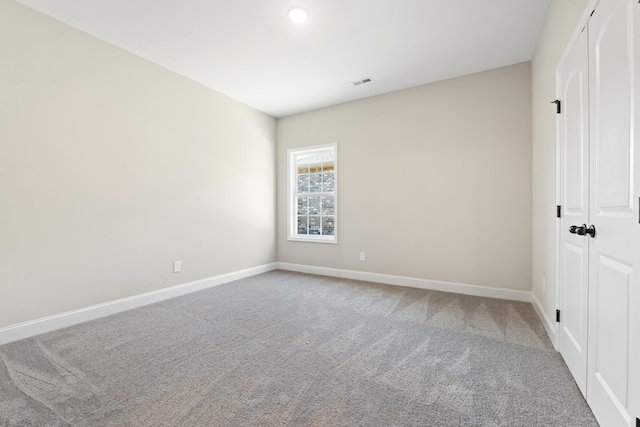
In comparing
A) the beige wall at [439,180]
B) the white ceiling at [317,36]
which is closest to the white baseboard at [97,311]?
the beige wall at [439,180]

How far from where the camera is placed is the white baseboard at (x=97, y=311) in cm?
226

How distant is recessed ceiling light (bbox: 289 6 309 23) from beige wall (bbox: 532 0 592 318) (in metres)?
1.93

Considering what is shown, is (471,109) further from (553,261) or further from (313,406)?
(313,406)

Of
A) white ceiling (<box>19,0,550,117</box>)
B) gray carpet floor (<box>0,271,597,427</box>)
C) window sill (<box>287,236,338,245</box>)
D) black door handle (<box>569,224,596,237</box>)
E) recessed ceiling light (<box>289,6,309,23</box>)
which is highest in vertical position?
white ceiling (<box>19,0,550,117</box>)

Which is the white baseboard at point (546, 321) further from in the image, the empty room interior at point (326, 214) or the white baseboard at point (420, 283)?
the white baseboard at point (420, 283)

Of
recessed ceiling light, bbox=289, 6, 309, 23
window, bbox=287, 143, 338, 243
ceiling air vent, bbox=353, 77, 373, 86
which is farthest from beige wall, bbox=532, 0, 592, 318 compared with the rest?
window, bbox=287, 143, 338, 243

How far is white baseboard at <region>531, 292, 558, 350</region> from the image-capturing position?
6.90 ft

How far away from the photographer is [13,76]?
2.26 m

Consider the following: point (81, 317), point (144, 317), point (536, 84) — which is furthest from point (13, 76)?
point (536, 84)

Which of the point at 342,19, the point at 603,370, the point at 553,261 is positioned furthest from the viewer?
the point at 342,19

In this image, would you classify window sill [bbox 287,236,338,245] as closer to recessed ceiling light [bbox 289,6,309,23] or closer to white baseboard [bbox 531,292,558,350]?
white baseboard [bbox 531,292,558,350]

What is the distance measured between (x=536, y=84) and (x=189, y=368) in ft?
13.6

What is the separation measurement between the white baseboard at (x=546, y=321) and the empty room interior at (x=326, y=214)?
0.17 feet

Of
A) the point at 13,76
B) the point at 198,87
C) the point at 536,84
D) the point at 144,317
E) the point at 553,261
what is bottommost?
the point at 144,317
